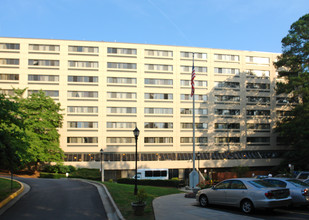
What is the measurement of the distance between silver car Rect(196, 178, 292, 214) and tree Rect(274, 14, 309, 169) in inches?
1324

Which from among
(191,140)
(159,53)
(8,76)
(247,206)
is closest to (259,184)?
(247,206)

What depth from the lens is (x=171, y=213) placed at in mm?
12570

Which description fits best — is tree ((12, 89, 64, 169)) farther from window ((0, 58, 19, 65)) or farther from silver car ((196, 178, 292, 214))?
silver car ((196, 178, 292, 214))

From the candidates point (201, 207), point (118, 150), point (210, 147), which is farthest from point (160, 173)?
point (201, 207)

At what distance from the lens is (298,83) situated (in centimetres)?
4344

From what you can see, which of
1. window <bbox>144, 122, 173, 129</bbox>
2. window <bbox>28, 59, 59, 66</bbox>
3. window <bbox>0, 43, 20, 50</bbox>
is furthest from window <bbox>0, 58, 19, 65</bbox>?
window <bbox>144, 122, 173, 129</bbox>

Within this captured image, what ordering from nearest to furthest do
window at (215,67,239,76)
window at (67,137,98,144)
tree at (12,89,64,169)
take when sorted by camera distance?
tree at (12,89,64,169) → window at (67,137,98,144) → window at (215,67,239,76)

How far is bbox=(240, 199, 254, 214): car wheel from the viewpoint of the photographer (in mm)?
11875

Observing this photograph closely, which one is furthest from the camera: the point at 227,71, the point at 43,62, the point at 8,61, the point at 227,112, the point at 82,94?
the point at 227,71

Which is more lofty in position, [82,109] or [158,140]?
[82,109]

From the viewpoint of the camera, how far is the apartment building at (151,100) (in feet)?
174

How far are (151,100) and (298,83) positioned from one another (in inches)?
1040

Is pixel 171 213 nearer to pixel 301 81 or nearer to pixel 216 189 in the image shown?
pixel 216 189

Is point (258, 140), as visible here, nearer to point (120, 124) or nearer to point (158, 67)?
point (158, 67)
